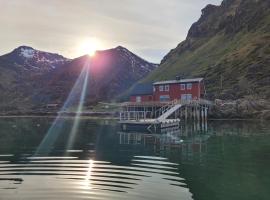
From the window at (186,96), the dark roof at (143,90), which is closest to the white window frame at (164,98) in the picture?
the dark roof at (143,90)

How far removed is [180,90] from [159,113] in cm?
1228

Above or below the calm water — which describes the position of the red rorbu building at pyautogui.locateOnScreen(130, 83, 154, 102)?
above

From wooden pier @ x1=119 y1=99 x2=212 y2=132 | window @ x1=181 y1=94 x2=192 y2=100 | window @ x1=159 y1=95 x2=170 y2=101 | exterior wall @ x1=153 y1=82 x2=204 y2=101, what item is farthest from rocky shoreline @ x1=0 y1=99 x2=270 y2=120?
window @ x1=159 y1=95 x2=170 y2=101

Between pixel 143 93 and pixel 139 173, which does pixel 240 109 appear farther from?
pixel 139 173

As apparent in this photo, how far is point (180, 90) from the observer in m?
108

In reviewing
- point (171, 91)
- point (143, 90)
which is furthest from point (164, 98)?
point (143, 90)

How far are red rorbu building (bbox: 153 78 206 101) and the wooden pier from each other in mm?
3494

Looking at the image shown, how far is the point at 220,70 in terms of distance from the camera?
173 m

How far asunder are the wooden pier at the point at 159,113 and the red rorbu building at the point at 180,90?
11.5ft

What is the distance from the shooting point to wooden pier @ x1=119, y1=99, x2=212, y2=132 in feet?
268

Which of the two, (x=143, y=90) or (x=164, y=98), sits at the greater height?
(x=143, y=90)

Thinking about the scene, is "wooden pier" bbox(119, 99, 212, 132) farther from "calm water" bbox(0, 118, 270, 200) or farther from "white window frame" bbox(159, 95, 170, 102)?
"calm water" bbox(0, 118, 270, 200)

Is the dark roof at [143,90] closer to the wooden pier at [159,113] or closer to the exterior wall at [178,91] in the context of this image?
the exterior wall at [178,91]

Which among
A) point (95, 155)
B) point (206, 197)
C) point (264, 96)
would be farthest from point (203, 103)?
point (206, 197)
